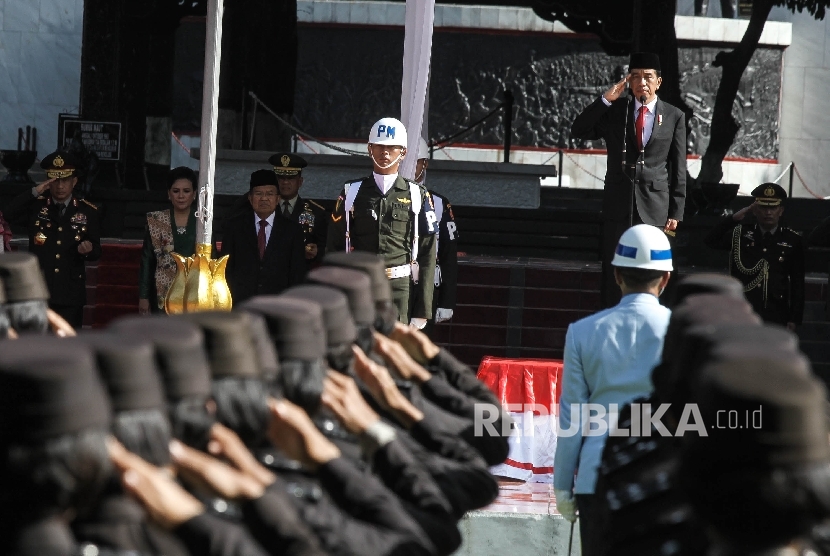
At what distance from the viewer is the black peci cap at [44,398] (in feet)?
7.91

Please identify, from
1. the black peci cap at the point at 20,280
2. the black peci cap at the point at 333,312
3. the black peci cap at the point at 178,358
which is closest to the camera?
the black peci cap at the point at 178,358

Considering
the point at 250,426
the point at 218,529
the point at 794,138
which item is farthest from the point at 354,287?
the point at 794,138

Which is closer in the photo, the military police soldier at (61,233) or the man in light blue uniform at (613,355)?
the man in light blue uniform at (613,355)

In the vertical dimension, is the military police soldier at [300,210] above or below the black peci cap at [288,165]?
below

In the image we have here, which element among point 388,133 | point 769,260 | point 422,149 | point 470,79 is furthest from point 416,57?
point 470,79

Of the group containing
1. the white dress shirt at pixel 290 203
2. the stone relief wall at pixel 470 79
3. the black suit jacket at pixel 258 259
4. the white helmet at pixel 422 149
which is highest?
the stone relief wall at pixel 470 79

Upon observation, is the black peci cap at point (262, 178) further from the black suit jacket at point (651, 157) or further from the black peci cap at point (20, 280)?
the black peci cap at point (20, 280)

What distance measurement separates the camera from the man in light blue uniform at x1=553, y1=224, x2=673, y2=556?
456 cm

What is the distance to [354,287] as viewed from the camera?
4.05 m

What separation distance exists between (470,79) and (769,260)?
40.2ft

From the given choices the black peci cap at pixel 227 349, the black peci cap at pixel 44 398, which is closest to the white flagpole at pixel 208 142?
the black peci cap at pixel 227 349

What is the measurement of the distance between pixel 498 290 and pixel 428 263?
266 cm

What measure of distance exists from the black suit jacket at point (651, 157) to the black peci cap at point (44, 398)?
5.53 metres

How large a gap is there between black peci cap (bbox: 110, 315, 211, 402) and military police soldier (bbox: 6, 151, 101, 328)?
607 cm
